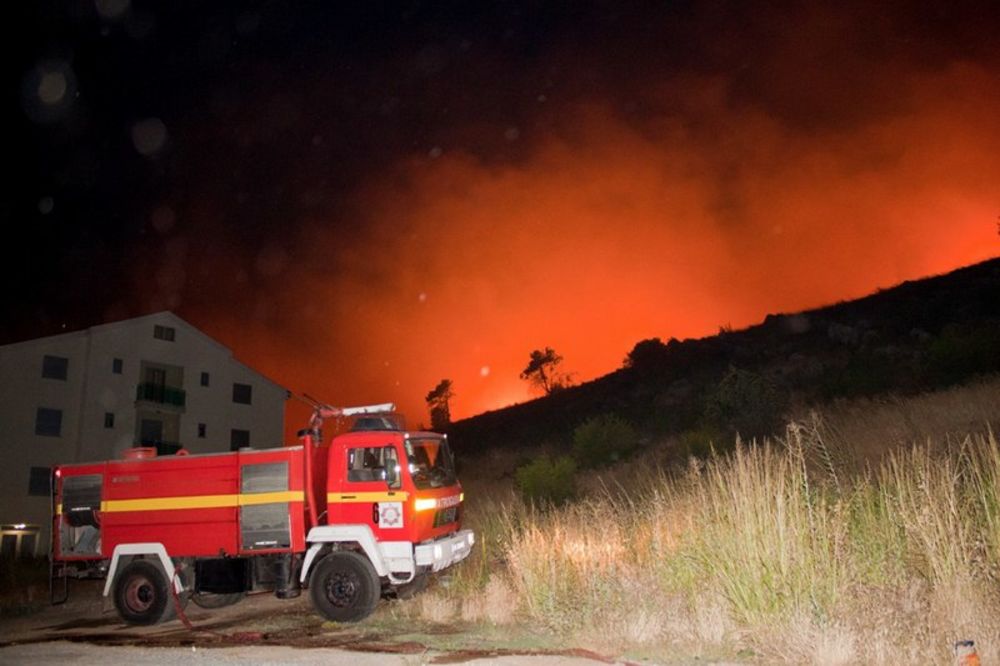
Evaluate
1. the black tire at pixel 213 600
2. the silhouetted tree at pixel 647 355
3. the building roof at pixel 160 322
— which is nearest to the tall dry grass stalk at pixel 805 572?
the black tire at pixel 213 600

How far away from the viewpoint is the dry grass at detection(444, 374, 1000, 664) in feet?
20.4

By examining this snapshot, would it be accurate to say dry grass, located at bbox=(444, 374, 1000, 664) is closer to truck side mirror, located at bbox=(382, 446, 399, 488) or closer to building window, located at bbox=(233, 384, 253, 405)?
truck side mirror, located at bbox=(382, 446, 399, 488)

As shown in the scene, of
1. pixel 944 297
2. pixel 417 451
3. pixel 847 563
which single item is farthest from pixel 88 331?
pixel 944 297

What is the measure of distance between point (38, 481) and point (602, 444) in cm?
2932

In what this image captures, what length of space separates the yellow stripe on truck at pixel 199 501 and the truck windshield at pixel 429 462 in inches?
72.3

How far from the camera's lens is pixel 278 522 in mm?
11125

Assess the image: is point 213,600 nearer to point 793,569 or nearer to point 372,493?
point 372,493

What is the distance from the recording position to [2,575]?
19953 mm

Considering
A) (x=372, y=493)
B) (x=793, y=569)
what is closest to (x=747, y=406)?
(x=372, y=493)

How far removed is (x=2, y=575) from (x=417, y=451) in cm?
1597

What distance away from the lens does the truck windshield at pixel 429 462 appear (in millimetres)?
10883

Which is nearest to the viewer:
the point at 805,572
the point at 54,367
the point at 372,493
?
the point at 805,572

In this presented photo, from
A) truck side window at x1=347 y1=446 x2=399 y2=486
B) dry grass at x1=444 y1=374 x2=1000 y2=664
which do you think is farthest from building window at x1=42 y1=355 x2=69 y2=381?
dry grass at x1=444 y1=374 x2=1000 y2=664

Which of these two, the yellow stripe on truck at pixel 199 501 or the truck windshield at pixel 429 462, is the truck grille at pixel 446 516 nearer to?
the truck windshield at pixel 429 462
